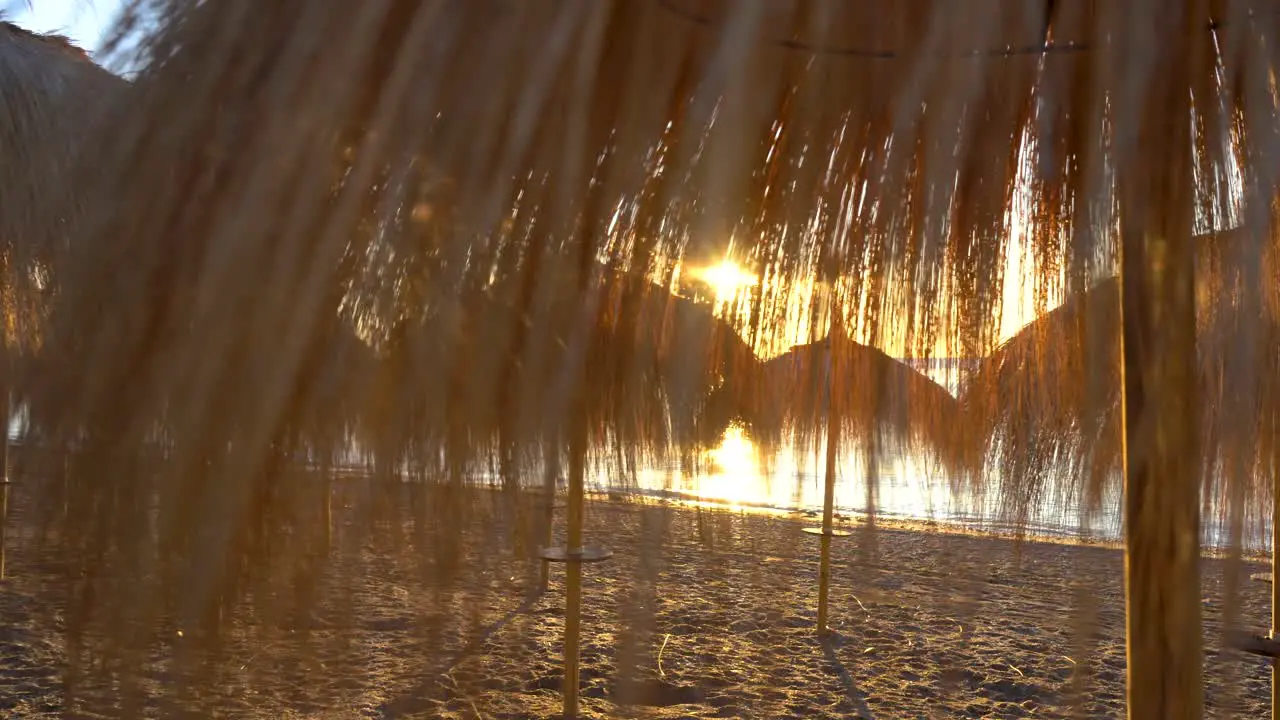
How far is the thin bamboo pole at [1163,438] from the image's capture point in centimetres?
84

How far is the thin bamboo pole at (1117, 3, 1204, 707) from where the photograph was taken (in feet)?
2.74

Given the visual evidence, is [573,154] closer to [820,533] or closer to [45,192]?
[45,192]

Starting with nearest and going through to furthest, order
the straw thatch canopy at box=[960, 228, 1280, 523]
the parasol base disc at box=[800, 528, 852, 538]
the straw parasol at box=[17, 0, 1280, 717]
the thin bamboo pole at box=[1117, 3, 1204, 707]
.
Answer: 1. the straw parasol at box=[17, 0, 1280, 717]
2. the straw thatch canopy at box=[960, 228, 1280, 523]
3. the thin bamboo pole at box=[1117, 3, 1204, 707]
4. the parasol base disc at box=[800, 528, 852, 538]

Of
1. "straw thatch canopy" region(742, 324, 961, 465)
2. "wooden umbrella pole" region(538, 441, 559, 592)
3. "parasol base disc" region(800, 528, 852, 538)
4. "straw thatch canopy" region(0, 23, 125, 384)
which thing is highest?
"straw thatch canopy" region(0, 23, 125, 384)

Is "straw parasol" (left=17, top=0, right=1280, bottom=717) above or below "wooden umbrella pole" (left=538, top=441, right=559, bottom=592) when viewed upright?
above

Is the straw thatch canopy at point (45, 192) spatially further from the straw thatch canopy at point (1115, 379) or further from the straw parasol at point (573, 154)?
the straw thatch canopy at point (1115, 379)

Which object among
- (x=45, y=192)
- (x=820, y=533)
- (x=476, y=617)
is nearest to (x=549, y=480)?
(x=476, y=617)

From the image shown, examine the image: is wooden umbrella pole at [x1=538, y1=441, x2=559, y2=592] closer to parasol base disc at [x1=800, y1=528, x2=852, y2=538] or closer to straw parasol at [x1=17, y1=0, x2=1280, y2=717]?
straw parasol at [x1=17, y1=0, x2=1280, y2=717]

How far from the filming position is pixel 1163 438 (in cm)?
90

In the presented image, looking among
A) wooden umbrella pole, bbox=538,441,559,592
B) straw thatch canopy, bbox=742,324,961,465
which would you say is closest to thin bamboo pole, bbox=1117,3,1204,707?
Result: straw thatch canopy, bbox=742,324,961,465

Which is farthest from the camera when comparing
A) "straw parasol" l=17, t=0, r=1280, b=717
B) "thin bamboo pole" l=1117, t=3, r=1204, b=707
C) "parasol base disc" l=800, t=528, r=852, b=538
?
"parasol base disc" l=800, t=528, r=852, b=538

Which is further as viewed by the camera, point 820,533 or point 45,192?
point 820,533

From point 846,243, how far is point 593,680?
12.2 feet

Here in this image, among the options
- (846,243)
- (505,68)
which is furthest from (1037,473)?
(505,68)
